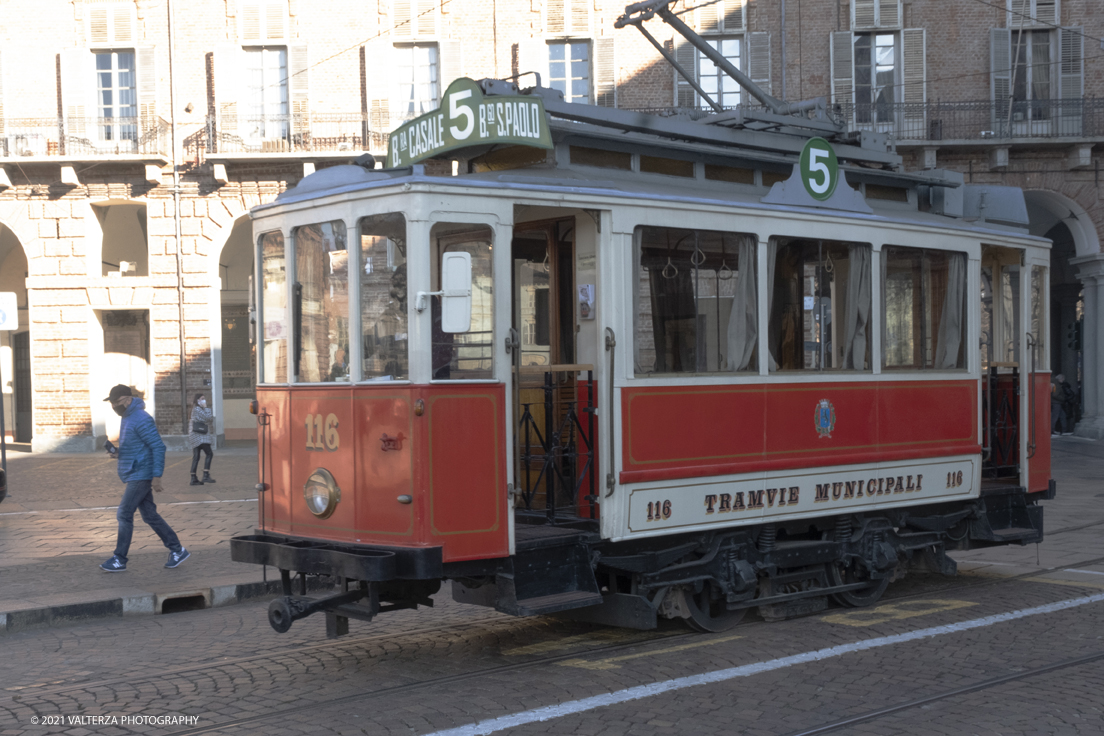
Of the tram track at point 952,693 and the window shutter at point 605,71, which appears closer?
the tram track at point 952,693

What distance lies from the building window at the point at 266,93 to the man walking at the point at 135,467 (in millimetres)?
15923

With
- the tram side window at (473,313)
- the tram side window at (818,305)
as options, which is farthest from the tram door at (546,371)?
the tram side window at (818,305)

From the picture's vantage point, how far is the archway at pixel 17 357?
27.5 m

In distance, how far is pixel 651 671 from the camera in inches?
255

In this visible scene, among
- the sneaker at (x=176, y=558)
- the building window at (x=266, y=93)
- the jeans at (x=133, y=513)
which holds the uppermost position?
the building window at (x=266, y=93)

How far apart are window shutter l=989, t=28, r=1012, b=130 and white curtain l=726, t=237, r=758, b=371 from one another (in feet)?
68.1

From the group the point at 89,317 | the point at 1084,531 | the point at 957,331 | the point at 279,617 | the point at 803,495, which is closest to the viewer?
the point at 279,617

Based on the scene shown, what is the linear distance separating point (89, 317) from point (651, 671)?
849 inches

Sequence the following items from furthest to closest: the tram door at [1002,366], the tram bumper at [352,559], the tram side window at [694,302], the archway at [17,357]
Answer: the archway at [17,357], the tram door at [1002,366], the tram side window at [694,302], the tram bumper at [352,559]

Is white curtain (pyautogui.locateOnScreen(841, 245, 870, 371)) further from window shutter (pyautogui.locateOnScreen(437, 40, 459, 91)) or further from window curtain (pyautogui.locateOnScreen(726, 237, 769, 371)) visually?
window shutter (pyautogui.locateOnScreen(437, 40, 459, 91))

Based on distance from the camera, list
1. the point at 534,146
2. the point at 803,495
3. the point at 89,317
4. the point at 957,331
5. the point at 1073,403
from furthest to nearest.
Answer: the point at 1073,403 < the point at 89,317 < the point at 957,331 < the point at 803,495 < the point at 534,146

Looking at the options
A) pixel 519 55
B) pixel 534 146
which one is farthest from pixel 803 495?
pixel 519 55

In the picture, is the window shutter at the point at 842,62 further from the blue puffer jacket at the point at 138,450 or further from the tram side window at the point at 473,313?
the tram side window at the point at 473,313

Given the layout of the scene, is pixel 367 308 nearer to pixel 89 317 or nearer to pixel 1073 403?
pixel 89 317
